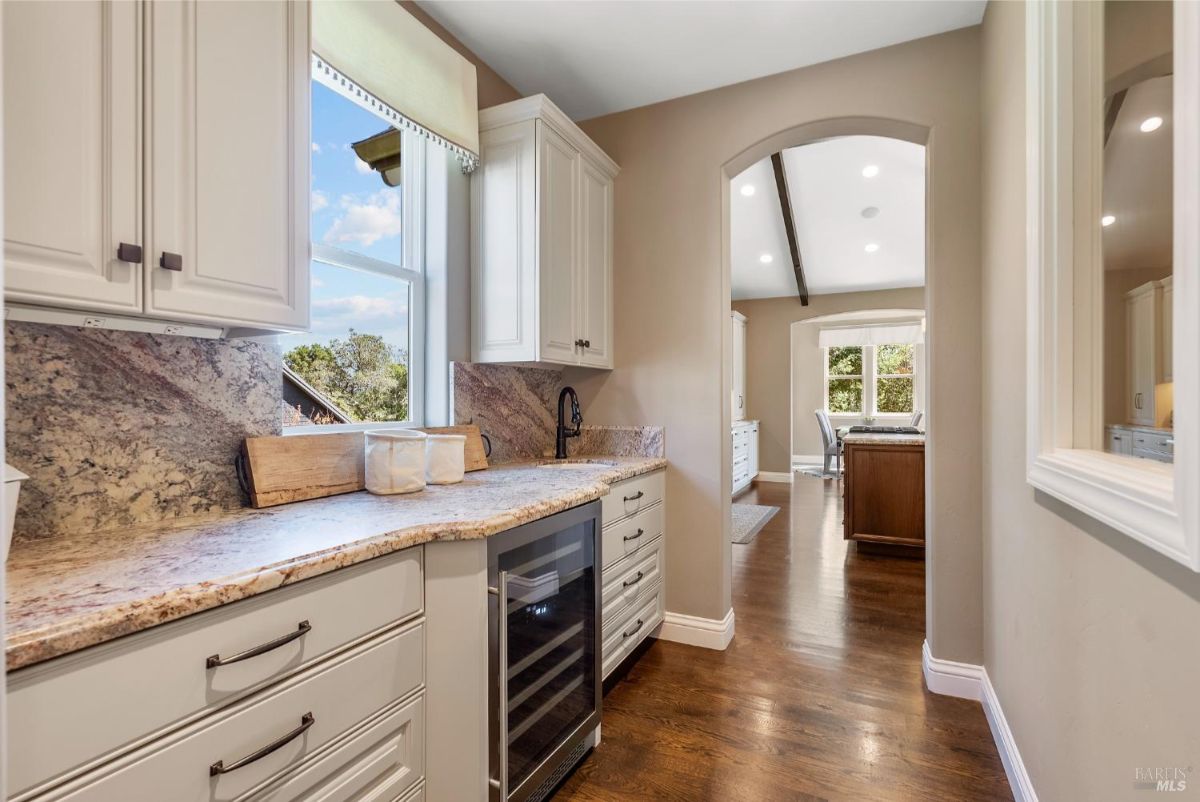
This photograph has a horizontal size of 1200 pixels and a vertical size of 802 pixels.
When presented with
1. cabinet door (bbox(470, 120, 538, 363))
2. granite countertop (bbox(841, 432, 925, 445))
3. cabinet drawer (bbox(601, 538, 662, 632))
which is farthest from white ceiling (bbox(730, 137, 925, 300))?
cabinet drawer (bbox(601, 538, 662, 632))

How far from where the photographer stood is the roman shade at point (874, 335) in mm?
8883

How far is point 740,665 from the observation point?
8.06ft

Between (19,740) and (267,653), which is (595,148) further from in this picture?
(19,740)

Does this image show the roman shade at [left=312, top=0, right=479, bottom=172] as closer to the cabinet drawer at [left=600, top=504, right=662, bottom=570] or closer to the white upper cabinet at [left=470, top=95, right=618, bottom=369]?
the white upper cabinet at [left=470, top=95, right=618, bottom=369]

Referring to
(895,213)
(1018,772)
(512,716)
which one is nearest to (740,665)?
(1018,772)

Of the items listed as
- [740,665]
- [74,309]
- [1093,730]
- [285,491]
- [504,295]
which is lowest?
[740,665]

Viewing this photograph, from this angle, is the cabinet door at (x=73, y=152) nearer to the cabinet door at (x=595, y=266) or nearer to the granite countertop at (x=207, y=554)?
the granite countertop at (x=207, y=554)

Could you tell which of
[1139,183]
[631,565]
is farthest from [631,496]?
[1139,183]

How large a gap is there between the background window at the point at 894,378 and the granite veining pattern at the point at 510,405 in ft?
27.0

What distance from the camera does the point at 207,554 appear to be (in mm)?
1047

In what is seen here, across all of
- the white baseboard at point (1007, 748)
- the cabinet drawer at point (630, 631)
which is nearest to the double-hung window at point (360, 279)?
the cabinet drawer at point (630, 631)

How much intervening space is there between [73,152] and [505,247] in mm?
1457

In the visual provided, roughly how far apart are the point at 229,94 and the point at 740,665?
265 centimetres

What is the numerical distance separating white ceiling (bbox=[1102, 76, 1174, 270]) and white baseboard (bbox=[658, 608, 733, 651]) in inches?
80.5
